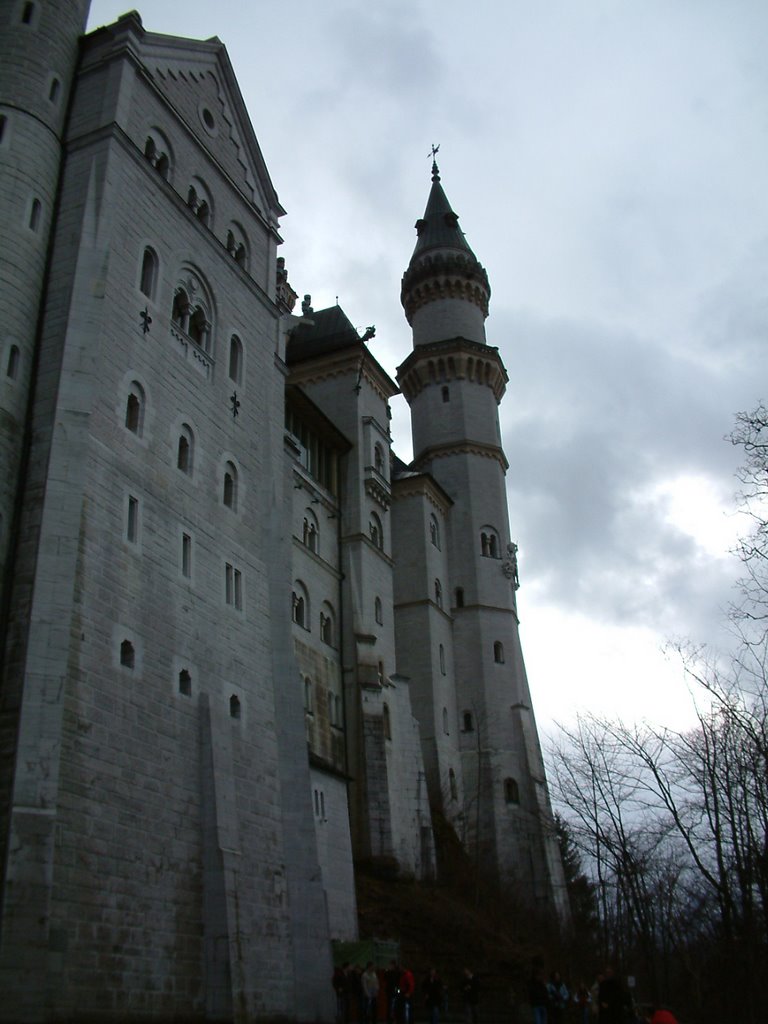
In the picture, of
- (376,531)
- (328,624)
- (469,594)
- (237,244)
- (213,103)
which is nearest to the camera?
(237,244)

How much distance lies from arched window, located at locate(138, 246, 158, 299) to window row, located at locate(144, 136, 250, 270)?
2774 mm

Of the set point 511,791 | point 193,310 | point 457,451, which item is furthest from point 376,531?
point 193,310

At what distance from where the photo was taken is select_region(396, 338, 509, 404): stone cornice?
189 feet

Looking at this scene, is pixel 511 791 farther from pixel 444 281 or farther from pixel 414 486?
pixel 444 281

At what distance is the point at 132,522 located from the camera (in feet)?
71.9

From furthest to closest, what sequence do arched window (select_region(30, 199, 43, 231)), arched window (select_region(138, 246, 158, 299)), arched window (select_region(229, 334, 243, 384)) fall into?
arched window (select_region(229, 334, 243, 384)) → arched window (select_region(138, 246, 158, 299)) → arched window (select_region(30, 199, 43, 231))

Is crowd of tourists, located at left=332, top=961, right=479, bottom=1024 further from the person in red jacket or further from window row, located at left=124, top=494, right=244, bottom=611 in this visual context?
window row, located at left=124, top=494, right=244, bottom=611

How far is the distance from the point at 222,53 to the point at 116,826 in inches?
983

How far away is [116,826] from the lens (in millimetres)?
18625

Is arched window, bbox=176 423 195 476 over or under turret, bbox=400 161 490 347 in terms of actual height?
under

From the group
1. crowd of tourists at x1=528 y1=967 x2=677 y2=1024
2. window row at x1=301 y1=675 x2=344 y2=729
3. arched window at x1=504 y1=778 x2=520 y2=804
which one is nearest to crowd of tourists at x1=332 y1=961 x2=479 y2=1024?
crowd of tourists at x1=528 y1=967 x2=677 y2=1024

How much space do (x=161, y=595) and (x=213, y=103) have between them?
58.0ft

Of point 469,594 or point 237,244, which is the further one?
point 469,594

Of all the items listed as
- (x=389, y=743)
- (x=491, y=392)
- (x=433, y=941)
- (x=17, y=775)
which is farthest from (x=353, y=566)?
(x=17, y=775)
